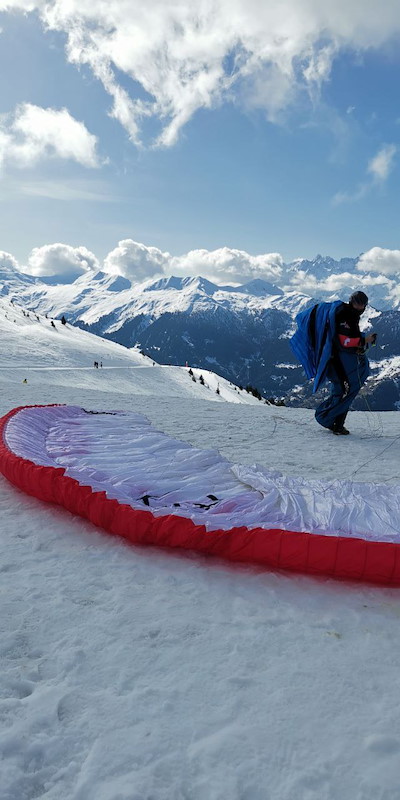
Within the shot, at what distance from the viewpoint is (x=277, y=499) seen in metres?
4.80

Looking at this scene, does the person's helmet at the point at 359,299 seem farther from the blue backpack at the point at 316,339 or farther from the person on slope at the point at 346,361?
the blue backpack at the point at 316,339

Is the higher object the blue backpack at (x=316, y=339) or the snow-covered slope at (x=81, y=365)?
the blue backpack at (x=316, y=339)

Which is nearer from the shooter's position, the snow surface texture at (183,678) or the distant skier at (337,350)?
the snow surface texture at (183,678)

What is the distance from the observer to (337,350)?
935cm

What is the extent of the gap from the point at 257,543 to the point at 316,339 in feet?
22.4

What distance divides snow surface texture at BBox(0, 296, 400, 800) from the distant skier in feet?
21.2

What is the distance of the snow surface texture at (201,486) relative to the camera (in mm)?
4273

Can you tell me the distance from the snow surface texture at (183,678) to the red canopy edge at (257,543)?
0.40 feet

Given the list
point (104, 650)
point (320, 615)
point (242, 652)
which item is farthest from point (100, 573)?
point (320, 615)

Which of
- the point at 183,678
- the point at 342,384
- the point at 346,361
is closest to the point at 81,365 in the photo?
the point at 342,384

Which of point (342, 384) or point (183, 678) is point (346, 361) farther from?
point (183, 678)

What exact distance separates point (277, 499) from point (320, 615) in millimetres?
1693

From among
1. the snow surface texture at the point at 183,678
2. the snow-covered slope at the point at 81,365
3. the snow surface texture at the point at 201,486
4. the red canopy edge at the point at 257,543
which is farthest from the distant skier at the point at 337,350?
the snow-covered slope at the point at 81,365

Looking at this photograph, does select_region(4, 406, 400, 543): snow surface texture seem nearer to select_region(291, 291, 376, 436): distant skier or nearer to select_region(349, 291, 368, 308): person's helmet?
select_region(291, 291, 376, 436): distant skier
